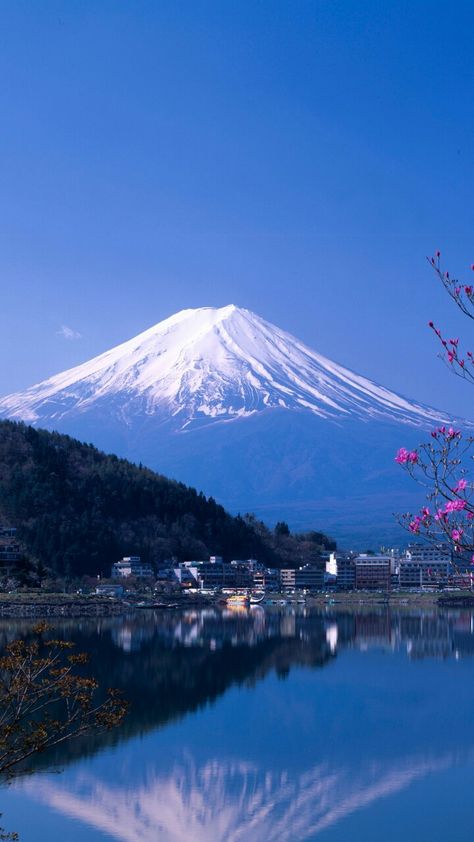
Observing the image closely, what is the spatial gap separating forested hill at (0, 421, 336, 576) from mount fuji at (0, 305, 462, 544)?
213 feet

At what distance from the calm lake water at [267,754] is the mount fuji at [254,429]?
119 metres

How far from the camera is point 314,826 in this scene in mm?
15281

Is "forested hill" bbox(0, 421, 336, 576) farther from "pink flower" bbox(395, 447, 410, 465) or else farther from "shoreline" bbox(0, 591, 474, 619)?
"pink flower" bbox(395, 447, 410, 465)

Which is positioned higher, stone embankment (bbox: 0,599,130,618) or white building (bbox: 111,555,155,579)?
white building (bbox: 111,555,155,579)

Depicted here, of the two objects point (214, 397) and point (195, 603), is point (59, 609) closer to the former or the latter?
point (195, 603)

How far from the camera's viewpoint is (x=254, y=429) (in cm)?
18225

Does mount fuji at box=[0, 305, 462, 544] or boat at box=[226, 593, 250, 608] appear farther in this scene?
mount fuji at box=[0, 305, 462, 544]

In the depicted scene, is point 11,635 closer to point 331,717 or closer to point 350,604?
point 331,717

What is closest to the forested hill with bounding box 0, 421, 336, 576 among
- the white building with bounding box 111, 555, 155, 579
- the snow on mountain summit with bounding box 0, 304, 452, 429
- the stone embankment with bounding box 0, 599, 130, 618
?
the white building with bounding box 111, 555, 155, 579

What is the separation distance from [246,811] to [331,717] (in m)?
7.62

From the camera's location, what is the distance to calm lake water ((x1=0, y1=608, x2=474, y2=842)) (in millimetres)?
15438

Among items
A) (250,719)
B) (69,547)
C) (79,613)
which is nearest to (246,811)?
(250,719)

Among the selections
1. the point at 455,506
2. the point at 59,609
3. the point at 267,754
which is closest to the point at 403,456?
the point at 455,506

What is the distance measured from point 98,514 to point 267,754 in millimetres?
56634
